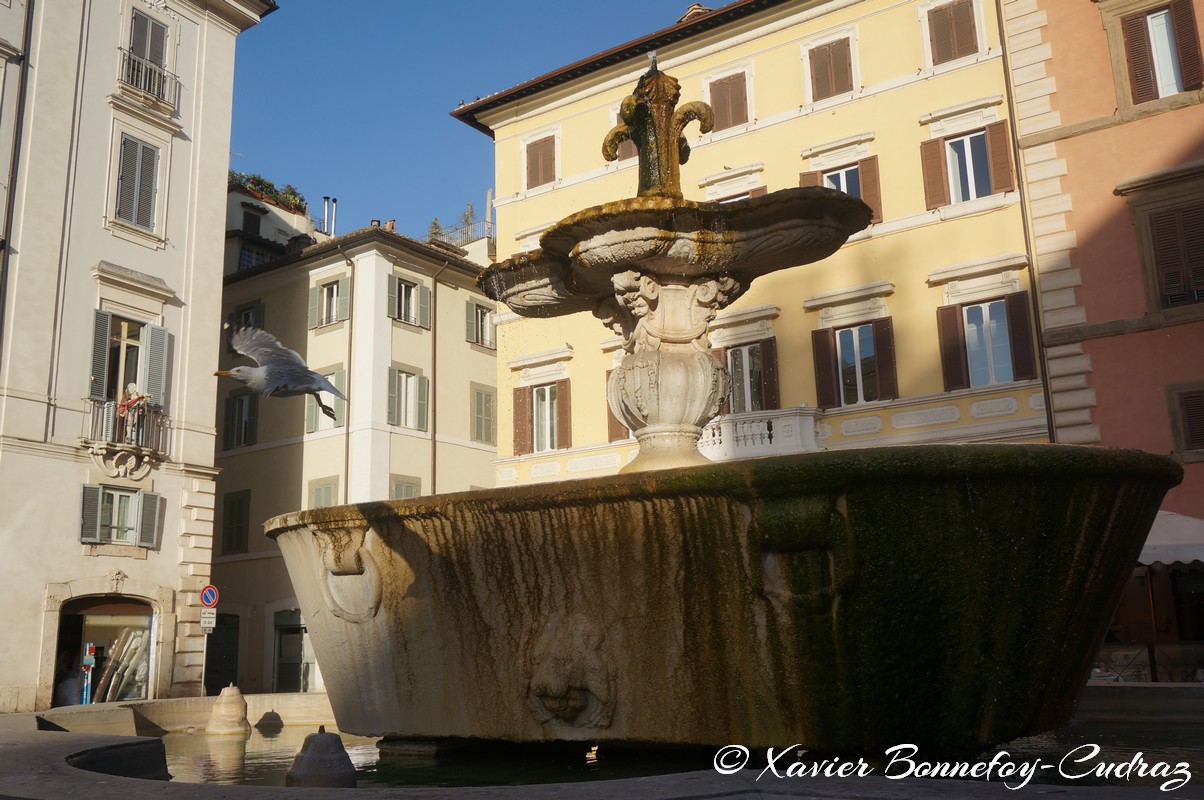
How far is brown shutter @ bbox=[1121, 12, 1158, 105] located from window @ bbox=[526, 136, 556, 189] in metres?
13.5

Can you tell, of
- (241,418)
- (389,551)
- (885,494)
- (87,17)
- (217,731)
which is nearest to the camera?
(885,494)

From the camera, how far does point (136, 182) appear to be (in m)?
23.8

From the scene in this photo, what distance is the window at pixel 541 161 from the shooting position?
28.2 metres

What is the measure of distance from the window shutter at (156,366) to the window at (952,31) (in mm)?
17399

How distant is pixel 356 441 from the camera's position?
29469 millimetres

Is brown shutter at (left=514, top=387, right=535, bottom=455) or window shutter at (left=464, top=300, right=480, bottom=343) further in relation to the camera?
window shutter at (left=464, top=300, right=480, bottom=343)

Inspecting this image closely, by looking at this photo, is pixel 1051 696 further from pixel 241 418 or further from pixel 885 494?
pixel 241 418

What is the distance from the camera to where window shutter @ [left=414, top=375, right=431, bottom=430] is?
31.0m

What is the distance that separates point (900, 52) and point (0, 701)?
2164 cm

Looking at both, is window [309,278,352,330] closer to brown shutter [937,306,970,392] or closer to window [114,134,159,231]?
window [114,134,159,231]

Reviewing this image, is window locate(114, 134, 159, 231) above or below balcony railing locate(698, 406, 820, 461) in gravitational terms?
above

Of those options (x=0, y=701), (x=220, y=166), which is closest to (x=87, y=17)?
(x=220, y=166)

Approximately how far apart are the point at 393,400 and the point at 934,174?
50.8 feet

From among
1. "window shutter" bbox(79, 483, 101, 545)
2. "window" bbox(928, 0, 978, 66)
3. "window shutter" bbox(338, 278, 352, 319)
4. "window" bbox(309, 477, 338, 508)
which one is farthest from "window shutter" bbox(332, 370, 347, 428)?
"window" bbox(928, 0, 978, 66)
